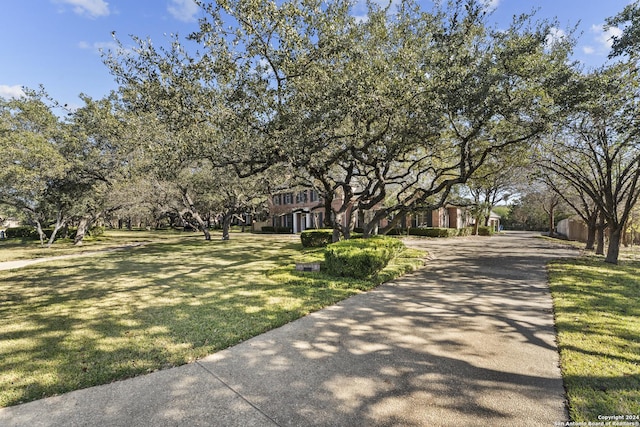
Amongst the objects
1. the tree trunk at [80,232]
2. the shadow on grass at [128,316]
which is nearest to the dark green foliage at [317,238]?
the shadow on grass at [128,316]

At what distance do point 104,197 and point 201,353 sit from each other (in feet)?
70.2

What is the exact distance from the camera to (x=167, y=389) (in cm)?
308

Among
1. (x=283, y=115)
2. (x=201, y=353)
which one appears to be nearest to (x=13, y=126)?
(x=283, y=115)

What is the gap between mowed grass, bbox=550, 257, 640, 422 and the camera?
2.80 meters

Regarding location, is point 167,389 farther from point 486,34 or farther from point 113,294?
point 486,34

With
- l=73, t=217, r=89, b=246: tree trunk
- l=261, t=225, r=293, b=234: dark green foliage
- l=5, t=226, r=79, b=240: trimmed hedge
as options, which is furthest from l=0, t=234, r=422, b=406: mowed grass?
l=261, t=225, r=293, b=234: dark green foliage

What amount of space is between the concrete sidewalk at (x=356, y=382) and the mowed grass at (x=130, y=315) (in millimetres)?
414

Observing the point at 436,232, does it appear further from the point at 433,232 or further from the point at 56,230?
the point at 56,230

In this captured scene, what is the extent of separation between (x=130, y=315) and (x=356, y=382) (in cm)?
452

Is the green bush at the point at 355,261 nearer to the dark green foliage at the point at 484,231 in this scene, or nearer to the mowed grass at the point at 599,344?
the mowed grass at the point at 599,344

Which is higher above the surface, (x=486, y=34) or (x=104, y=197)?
(x=486, y=34)

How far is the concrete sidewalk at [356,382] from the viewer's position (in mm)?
2664

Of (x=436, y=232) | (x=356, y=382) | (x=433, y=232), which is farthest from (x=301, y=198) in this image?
(x=356, y=382)

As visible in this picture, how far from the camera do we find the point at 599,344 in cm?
397
